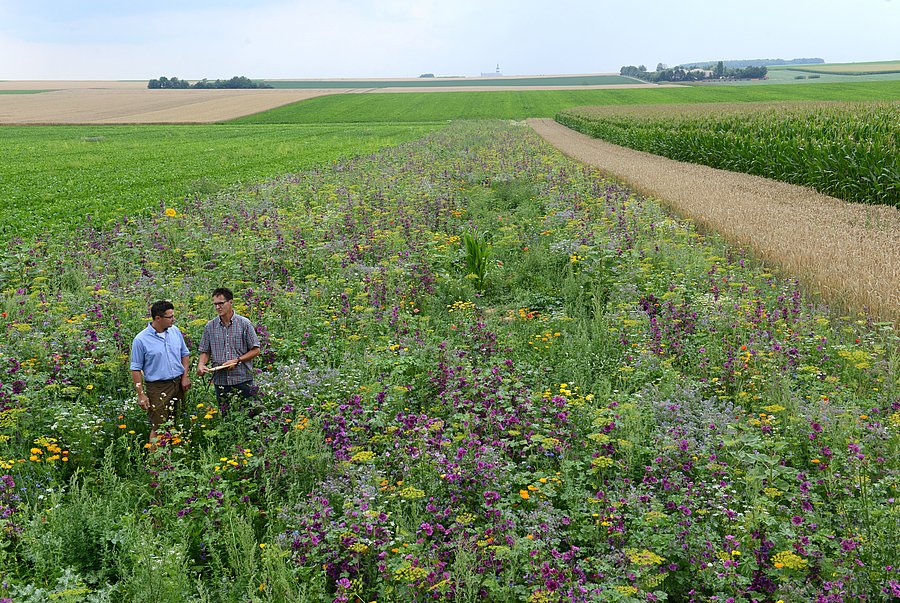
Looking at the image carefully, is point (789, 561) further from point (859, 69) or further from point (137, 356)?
point (859, 69)

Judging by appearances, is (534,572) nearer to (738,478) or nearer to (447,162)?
(738,478)

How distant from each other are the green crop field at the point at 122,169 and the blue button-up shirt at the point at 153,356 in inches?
431

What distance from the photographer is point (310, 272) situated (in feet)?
36.1

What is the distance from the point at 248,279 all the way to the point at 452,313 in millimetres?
3625

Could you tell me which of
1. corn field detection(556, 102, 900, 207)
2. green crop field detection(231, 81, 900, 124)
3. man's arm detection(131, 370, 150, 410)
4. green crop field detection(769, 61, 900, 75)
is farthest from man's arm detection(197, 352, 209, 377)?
green crop field detection(769, 61, 900, 75)

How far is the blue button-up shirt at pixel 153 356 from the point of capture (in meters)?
6.09

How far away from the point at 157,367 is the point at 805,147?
55.8ft

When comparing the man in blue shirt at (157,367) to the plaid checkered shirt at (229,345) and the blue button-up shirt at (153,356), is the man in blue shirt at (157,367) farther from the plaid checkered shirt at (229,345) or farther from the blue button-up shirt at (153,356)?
the plaid checkered shirt at (229,345)

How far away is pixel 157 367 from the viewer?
20.1ft

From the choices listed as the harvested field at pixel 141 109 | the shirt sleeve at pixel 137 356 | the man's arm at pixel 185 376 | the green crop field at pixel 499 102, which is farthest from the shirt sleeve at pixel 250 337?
the harvested field at pixel 141 109

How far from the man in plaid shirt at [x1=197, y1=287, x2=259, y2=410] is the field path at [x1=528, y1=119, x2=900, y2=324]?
22.9 feet

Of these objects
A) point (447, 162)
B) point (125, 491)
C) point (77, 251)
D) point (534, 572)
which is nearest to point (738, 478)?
point (534, 572)

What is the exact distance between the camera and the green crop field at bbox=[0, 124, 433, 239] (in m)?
17.8

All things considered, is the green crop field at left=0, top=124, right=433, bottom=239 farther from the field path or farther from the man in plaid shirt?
the field path
